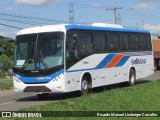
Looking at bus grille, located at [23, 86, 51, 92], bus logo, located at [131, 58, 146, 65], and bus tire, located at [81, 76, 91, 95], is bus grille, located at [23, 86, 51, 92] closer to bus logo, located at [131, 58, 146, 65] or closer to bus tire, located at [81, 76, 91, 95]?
bus tire, located at [81, 76, 91, 95]

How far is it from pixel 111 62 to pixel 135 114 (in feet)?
36.9

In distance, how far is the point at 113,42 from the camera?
2198 cm

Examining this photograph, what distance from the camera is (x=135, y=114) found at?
10445 mm

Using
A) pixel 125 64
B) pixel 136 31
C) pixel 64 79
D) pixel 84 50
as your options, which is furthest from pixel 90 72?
pixel 136 31

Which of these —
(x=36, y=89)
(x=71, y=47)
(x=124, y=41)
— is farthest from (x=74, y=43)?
(x=124, y=41)

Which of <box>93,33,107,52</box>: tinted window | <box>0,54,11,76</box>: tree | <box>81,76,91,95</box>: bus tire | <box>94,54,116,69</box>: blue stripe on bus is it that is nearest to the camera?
<box>81,76,91,95</box>: bus tire

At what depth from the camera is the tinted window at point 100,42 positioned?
795 inches

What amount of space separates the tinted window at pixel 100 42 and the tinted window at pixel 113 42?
0.46 metres

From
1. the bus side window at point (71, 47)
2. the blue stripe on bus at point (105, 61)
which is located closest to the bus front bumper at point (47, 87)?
the bus side window at point (71, 47)

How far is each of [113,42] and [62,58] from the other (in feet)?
17.1

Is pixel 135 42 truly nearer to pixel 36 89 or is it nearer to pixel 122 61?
pixel 122 61

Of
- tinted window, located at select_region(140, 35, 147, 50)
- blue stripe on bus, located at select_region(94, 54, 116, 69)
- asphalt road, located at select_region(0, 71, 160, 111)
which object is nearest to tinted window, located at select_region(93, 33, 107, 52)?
blue stripe on bus, located at select_region(94, 54, 116, 69)

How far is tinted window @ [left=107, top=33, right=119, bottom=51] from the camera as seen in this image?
21544 millimetres

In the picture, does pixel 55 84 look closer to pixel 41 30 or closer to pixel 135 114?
pixel 41 30
